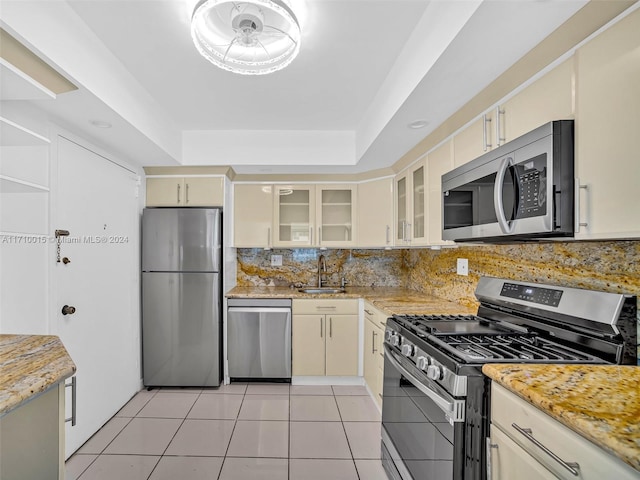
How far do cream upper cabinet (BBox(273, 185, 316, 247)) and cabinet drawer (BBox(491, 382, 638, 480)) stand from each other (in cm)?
263

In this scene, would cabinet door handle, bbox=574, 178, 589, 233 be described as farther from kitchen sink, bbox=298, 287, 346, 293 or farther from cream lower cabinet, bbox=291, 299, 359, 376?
kitchen sink, bbox=298, 287, 346, 293

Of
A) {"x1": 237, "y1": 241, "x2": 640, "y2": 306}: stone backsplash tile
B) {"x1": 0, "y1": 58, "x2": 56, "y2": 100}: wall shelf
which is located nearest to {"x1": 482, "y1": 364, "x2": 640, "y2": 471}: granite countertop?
{"x1": 237, "y1": 241, "x2": 640, "y2": 306}: stone backsplash tile

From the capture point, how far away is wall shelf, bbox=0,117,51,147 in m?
1.28

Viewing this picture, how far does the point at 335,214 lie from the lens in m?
3.62

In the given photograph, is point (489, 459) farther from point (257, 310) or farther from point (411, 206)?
point (257, 310)

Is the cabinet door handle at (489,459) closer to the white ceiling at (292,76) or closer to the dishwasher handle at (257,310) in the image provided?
the white ceiling at (292,76)

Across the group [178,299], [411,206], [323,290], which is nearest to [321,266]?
[323,290]

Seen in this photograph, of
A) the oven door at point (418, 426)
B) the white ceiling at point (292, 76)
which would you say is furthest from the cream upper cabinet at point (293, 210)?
the oven door at point (418, 426)

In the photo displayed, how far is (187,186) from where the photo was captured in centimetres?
330

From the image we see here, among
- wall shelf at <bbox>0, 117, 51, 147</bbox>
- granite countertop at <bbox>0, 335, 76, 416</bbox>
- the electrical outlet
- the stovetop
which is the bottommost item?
the stovetop

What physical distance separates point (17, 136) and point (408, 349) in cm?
196

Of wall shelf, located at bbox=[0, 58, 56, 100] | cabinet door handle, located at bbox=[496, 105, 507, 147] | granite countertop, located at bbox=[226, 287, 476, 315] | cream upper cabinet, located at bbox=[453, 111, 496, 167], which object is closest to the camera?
wall shelf, located at bbox=[0, 58, 56, 100]

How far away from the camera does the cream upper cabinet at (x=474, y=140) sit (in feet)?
5.66

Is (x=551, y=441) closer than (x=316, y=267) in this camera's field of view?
Yes
